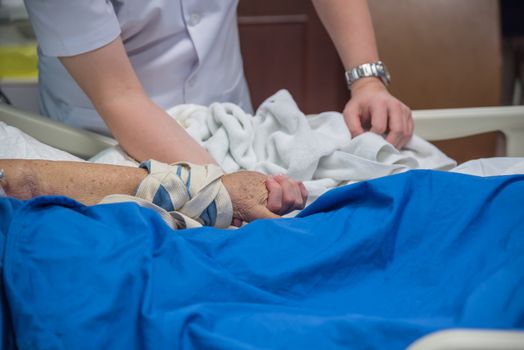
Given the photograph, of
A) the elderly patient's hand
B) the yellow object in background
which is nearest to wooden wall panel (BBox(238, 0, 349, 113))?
the yellow object in background

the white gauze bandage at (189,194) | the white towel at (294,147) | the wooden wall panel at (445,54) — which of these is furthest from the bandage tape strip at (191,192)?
the wooden wall panel at (445,54)

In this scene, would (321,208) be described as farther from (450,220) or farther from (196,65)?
(196,65)

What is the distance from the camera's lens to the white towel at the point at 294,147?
1012 mm

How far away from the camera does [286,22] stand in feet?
6.91

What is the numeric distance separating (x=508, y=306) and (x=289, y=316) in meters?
0.20

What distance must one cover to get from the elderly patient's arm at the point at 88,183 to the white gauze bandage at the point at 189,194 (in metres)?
0.03

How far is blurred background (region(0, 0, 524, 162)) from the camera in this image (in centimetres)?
A: 177

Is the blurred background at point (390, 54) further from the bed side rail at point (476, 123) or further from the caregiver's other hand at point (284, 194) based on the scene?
the caregiver's other hand at point (284, 194)

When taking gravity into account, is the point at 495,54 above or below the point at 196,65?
below

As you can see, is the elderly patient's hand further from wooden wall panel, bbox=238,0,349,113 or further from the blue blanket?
wooden wall panel, bbox=238,0,349,113

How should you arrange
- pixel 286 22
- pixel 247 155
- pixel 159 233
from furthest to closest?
pixel 286 22
pixel 247 155
pixel 159 233

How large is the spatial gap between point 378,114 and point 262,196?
0.29m

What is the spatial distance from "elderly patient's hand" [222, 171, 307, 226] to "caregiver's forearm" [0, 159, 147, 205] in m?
0.13

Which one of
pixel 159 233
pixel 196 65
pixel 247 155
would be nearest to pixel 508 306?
pixel 159 233
